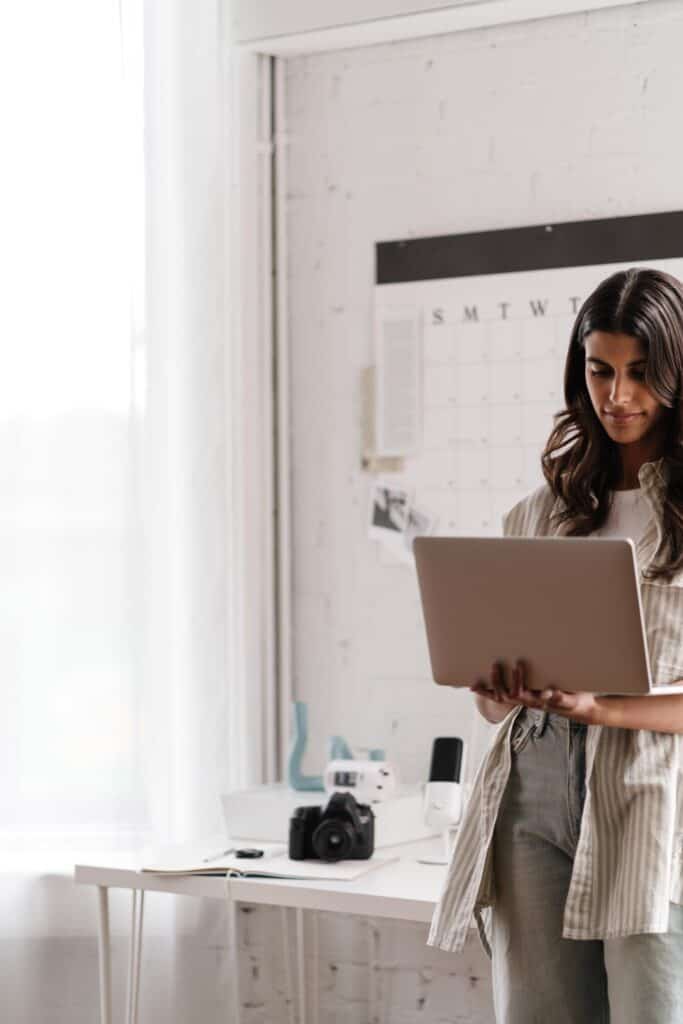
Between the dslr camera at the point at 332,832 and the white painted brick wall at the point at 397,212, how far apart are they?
363 mm

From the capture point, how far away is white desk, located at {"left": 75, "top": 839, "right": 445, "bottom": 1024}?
2.01 m

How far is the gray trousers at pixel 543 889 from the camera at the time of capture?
1583 millimetres

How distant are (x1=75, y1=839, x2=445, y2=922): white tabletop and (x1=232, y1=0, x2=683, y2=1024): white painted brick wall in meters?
0.37

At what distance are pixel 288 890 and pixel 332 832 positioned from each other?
0.14 m

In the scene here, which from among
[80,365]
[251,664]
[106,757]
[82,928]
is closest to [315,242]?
[80,365]

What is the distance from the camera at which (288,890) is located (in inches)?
81.6

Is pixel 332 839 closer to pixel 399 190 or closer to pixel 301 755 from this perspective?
pixel 301 755

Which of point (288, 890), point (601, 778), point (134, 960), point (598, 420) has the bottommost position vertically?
point (134, 960)

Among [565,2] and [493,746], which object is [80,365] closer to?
[565,2]

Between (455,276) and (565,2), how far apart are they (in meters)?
0.51

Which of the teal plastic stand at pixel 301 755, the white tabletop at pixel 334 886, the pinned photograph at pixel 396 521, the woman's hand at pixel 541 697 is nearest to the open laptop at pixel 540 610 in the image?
the woman's hand at pixel 541 697

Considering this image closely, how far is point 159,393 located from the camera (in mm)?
2553

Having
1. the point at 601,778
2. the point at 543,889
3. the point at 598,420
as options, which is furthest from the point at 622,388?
the point at 543,889

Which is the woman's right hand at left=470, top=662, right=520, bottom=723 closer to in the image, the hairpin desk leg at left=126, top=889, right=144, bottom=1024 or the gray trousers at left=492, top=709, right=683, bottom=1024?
the gray trousers at left=492, top=709, right=683, bottom=1024
